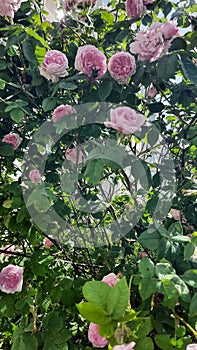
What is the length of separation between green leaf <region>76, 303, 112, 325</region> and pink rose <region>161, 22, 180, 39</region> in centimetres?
78

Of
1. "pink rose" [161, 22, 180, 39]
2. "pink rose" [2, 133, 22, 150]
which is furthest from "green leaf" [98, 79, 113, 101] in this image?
"pink rose" [2, 133, 22, 150]

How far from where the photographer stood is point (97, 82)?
3.51 ft

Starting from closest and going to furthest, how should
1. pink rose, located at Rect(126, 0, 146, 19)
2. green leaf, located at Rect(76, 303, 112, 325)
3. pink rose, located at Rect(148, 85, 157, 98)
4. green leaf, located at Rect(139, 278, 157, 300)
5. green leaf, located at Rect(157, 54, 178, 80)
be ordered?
green leaf, located at Rect(76, 303, 112, 325)
green leaf, located at Rect(139, 278, 157, 300)
green leaf, located at Rect(157, 54, 178, 80)
pink rose, located at Rect(126, 0, 146, 19)
pink rose, located at Rect(148, 85, 157, 98)

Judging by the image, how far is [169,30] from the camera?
1018mm

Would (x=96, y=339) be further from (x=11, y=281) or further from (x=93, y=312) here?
(x=11, y=281)

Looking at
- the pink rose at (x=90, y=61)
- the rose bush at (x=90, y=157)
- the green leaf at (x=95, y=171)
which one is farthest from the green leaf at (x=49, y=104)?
the green leaf at (x=95, y=171)

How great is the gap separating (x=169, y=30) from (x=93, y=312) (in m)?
0.80

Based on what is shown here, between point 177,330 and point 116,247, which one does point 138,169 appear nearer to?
point 116,247

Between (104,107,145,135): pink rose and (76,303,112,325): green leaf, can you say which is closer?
(76,303,112,325): green leaf

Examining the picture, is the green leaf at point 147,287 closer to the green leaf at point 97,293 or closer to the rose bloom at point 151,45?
the green leaf at point 97,293

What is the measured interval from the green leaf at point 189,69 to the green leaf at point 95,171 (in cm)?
33

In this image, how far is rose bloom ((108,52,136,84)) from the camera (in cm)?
99

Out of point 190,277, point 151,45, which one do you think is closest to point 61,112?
point 151,45

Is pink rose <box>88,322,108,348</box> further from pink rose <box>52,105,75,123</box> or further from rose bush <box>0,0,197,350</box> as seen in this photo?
pink rose <box>52,105,75,123</box>
